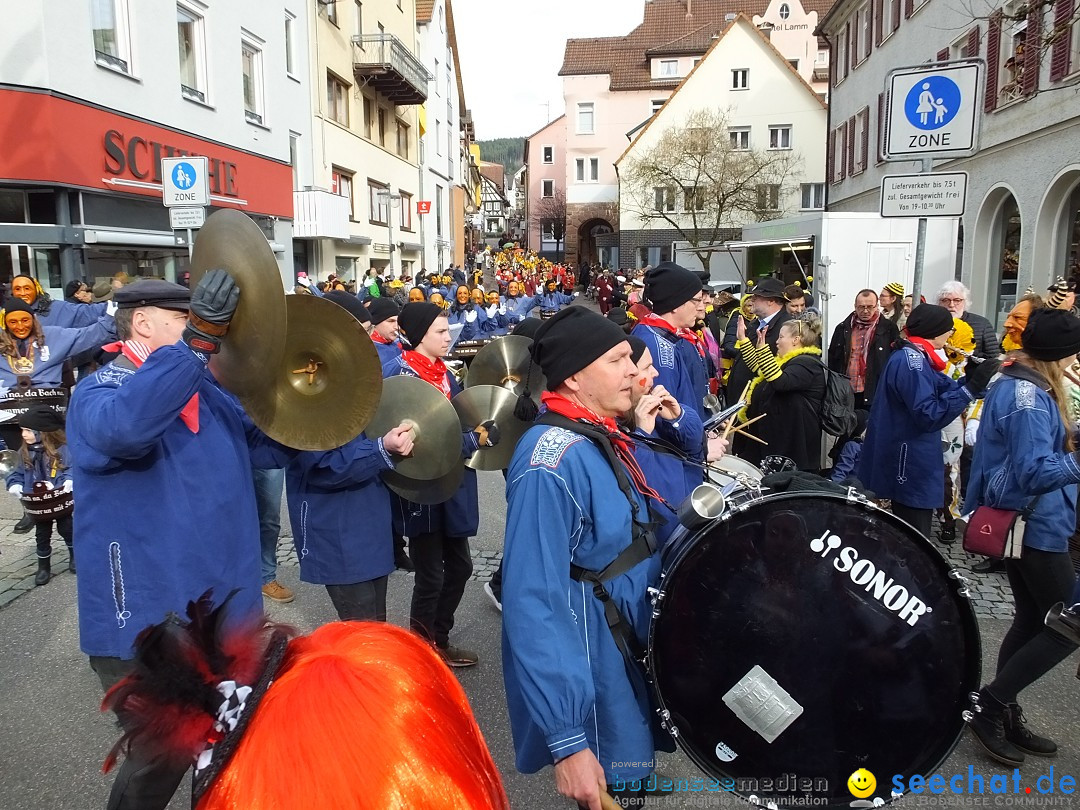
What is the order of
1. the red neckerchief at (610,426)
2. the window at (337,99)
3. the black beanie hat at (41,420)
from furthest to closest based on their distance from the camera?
the window at (337,99) < the black beanie hat at (41,420) < the red neckerchief at (610,426)

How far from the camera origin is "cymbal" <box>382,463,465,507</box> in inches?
137

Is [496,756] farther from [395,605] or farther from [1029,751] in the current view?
[1029,751]

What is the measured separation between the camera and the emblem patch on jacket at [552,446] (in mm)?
2061

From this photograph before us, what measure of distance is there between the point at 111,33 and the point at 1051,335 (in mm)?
14720

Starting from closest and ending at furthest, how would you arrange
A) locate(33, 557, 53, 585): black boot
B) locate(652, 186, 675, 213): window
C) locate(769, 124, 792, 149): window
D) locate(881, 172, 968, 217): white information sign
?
locate(881, 172, 968, 217): white information sign → locate(33, 557, 53, 585): black boot → locate(652, 186, 675, 213): window → locate(769, 124, 792, 149): window

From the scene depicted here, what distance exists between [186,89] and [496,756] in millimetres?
15533

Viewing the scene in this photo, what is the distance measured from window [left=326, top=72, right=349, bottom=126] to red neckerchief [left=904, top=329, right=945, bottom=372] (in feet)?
70.3

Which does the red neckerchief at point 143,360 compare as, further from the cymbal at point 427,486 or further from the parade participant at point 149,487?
the cymbal at point 427,486

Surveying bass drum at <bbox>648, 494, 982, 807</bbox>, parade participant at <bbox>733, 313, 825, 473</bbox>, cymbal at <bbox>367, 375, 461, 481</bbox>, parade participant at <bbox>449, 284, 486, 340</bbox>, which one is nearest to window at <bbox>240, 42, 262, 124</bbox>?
parade participant at <bbox>449, 284, 486, 340</bbox>

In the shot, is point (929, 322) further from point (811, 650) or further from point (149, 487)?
point (149, 487)

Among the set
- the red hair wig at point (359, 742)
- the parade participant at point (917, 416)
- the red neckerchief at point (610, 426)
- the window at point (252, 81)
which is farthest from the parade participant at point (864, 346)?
A: the window at point (252, 81)

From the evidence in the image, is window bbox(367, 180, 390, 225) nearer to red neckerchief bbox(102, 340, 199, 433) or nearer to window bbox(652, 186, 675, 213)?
window bbox(652, 186, 675, 213)

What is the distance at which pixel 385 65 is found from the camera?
25203 millimetres

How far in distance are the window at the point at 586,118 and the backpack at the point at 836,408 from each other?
48663mm
